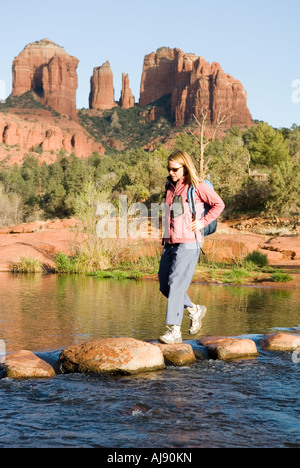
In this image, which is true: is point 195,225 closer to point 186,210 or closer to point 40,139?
point 186,210

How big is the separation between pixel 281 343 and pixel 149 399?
241cm

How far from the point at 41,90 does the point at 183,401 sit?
13349 cm

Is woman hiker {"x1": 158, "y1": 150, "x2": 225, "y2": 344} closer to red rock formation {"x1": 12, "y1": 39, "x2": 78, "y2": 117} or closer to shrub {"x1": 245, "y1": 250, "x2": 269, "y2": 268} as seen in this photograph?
shrub {"x1": 245, "y1": 250, "x2": 269, "y2": 268}

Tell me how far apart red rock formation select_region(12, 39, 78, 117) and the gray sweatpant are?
11948cm

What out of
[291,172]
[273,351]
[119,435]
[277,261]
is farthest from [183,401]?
[291,172]

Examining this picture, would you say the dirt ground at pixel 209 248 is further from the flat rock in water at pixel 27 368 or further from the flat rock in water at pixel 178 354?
the flat rock in water at pixel 27 368

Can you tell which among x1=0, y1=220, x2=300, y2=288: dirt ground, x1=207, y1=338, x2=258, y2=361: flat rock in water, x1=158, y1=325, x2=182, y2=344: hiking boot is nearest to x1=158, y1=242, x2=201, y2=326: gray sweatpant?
x1=158, y1=325, x2=182, y2=344: hiking boot

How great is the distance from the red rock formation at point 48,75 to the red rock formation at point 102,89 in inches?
345

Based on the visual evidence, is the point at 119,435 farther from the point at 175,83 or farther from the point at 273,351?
the point at 175,83

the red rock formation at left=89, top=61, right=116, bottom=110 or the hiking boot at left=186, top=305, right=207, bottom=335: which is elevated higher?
the red rock formation at left=89, top=61, right=116, bottom=110

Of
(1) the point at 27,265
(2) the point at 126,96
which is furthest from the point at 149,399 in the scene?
(2) the point at 126,96

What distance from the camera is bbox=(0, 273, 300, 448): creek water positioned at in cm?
311

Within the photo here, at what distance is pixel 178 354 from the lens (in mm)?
5016
